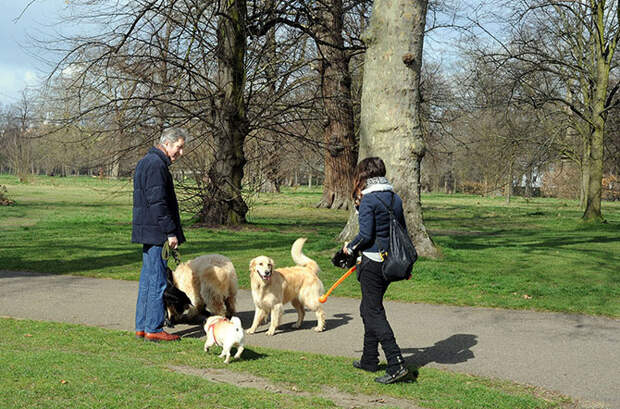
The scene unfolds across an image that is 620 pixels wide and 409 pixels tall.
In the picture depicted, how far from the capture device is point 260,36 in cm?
1906

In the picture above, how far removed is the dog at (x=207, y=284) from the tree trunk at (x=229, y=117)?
11106 millimetres

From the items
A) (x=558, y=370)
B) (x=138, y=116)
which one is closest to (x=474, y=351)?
(x=558, y=370)

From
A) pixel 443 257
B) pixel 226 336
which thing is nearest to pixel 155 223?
pixel 226 336

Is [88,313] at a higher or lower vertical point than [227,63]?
lower

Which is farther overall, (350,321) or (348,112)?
(348,112)

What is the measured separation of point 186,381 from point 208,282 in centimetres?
235

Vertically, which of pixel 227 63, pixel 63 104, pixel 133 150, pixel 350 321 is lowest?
pixel 350 321

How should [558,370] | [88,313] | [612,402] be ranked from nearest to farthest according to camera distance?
[612,402]
[558,370]
[88,313]

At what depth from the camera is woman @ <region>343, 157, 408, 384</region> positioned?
17.2 feet

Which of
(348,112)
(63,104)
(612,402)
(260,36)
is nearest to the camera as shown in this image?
(612,402)

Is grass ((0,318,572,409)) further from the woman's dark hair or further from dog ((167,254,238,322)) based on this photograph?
the woman's dark hair

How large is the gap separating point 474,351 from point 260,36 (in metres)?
14.9

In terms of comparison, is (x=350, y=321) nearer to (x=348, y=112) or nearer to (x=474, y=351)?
(x=474, y=351)

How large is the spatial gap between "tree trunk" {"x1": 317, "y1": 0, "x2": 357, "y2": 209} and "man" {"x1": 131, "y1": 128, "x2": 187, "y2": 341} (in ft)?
42.7
